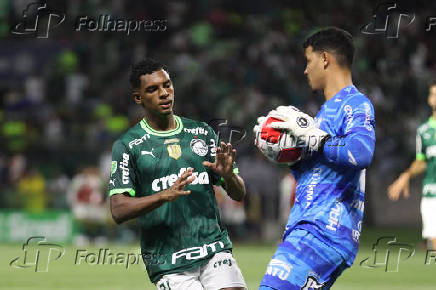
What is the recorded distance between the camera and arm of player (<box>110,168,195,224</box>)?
214 inches

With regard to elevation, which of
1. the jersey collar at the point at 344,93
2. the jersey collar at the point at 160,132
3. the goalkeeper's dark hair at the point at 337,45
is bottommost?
the jersey collar at the point at 160,132

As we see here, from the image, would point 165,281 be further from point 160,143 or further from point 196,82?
point 196,82

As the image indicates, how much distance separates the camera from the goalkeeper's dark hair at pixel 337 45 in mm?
5309

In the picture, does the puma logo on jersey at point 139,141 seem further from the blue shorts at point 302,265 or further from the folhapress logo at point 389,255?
the folhapress logo at point 389,255

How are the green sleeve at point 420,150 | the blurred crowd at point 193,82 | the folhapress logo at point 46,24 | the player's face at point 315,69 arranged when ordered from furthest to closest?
the folhapress logo at point 46,24 < the blurred crowd at point 193,82 < the green sleeve at point 420,150 < the player's face at point 315,69

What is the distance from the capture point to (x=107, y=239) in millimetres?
20438

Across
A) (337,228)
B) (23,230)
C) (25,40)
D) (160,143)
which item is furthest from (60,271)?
(25,40)

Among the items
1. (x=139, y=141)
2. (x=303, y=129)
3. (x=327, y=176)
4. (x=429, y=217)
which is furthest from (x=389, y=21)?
(x=303, y=129)

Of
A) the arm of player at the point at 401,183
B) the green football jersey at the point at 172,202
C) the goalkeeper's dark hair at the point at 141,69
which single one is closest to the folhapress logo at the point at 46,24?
the arm of player at the point at 401,183

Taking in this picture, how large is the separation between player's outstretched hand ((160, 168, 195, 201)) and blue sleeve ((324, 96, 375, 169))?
948 millimetres

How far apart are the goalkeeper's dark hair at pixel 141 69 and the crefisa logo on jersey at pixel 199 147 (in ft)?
1.79

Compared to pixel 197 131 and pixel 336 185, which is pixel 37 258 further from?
pixel 336 185

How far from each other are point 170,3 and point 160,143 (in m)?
21.2

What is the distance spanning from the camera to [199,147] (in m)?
6.04
